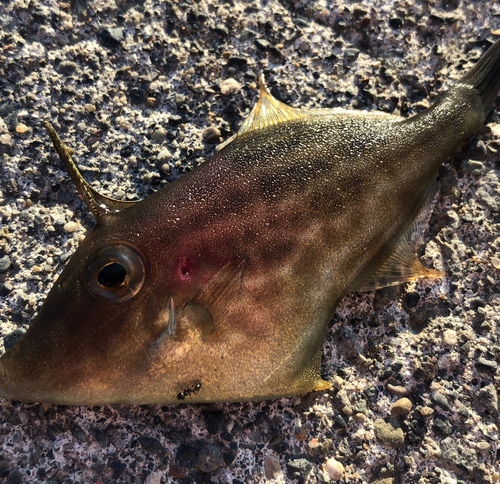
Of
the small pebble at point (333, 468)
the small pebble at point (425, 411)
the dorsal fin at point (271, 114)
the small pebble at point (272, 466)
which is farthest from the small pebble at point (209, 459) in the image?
the dorsal fin at point (271, 114)

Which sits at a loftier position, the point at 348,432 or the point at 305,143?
the point at 305,143

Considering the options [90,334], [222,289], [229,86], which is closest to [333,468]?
[222,289]

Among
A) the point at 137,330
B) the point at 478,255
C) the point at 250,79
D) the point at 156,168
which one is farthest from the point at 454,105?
the point at 137,330

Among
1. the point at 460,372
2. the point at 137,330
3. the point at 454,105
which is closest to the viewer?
the point at 137,330

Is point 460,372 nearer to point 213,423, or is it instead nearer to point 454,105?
point 213,423

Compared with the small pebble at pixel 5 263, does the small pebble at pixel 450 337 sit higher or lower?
higher

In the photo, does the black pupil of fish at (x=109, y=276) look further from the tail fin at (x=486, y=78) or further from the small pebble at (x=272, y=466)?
the tail fin at (x=486, y=78)

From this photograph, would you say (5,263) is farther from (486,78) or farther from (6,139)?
(486,78)
